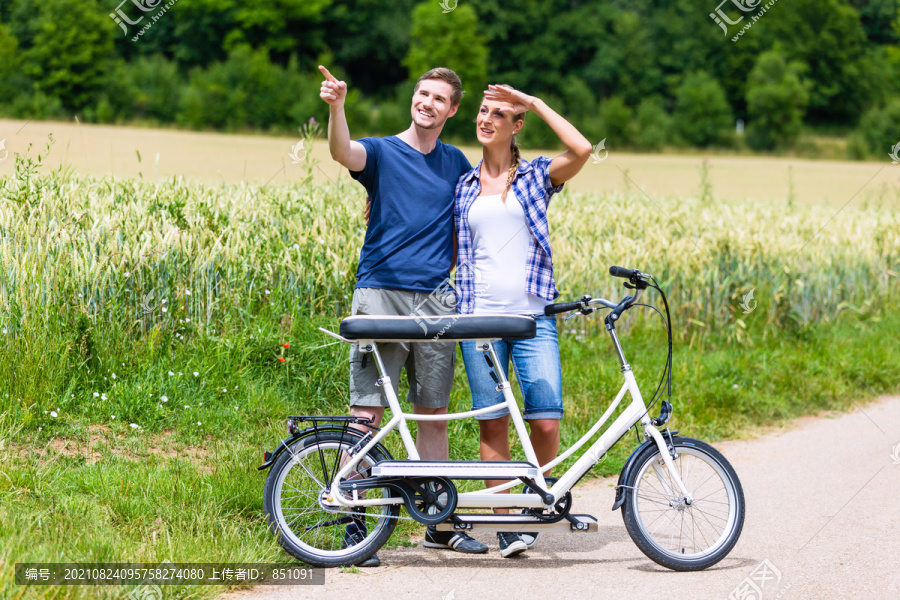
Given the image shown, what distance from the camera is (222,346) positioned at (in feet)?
20.7

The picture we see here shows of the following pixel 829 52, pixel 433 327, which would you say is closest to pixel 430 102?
pixel 433 327

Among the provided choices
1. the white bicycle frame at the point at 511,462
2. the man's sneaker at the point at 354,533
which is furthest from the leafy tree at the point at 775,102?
the man's sneaker at the point at 354,533

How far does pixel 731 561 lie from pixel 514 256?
1.79m

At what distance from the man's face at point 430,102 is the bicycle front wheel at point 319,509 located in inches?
60.0

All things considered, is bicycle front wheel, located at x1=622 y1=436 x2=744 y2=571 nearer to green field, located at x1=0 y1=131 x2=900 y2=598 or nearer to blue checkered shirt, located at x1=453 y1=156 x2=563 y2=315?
blue checkered shirt, located at x1=453 y1=156 x2=563 y2=315

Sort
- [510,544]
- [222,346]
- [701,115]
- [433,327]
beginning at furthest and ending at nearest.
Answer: [701,115]
[222,346]
[510,544]
[433,327]

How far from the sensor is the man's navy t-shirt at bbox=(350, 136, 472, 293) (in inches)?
168

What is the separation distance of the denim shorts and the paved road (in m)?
0.72

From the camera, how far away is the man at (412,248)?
A: 426cm

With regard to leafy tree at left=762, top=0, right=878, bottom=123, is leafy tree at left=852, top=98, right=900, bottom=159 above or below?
below

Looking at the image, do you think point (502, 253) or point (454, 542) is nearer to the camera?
point (502, 253)

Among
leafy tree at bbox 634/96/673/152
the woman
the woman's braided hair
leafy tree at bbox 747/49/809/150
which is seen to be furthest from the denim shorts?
leafy tree at bbox 747/49/809/150

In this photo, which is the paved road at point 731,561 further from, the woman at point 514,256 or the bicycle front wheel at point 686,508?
the woman at point 514,256

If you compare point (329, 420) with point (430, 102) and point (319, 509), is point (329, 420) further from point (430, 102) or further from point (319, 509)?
point (430, 102)
